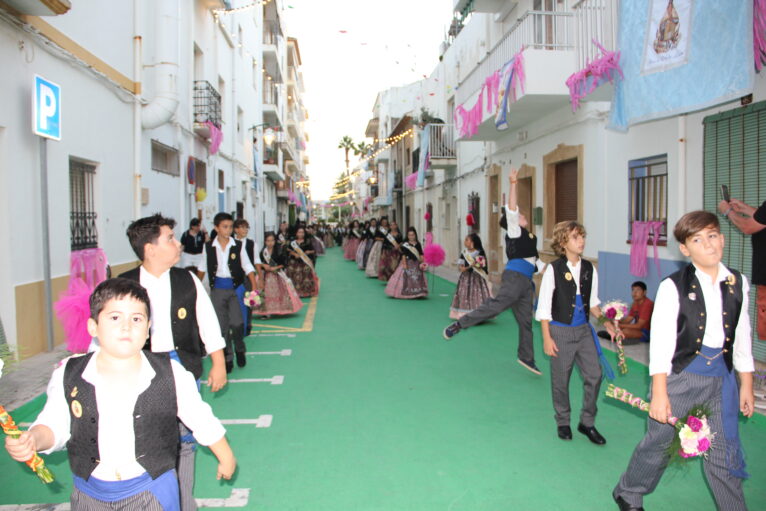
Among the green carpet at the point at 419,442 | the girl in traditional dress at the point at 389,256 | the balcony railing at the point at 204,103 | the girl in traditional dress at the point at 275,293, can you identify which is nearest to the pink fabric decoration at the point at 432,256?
the girl in traditional dress at the point at 389,256

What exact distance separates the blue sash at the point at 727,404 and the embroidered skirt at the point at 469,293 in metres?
7.12

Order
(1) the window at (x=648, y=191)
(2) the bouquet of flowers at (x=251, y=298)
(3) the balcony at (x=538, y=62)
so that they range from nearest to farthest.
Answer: (2) the bouquet of flowers at (x=251, y=298)
(1) the window at (x=648, y=191)
(3) the balcony at (x=538, y=62)

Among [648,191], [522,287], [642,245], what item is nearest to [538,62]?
[648,191]

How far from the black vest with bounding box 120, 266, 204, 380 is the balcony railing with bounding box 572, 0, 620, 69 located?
23.8 feet

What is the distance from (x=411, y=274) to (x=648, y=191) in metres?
5.55

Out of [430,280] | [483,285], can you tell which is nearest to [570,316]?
[483,285]

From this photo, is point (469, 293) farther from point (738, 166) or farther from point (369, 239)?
point (369, 239)

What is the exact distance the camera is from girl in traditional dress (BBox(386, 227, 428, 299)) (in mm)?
13016

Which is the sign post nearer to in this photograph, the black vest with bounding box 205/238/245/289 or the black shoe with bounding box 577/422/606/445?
the black vest with bounding box 205/238/245/289

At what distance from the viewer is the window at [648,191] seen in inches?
336

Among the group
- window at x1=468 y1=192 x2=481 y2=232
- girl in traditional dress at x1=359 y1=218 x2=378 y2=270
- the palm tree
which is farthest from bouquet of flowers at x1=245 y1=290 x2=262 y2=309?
the palm tree

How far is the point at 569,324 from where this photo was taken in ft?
15.1

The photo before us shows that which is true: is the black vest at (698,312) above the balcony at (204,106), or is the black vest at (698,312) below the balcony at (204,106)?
below

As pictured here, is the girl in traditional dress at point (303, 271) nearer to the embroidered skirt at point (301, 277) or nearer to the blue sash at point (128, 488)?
the embroidered skirt at point (301, 277)
